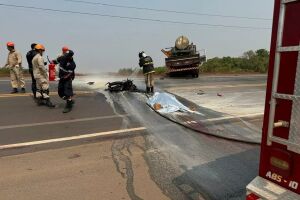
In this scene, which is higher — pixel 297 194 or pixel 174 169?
pixel 297 194

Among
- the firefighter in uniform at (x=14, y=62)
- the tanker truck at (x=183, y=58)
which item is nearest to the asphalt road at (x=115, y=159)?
the firefighter in uniform at (x=14, y=62)

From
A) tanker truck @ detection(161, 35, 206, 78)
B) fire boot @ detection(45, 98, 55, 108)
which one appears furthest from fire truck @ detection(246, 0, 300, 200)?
tanker truck @ detection(161, 35, 206, 78)

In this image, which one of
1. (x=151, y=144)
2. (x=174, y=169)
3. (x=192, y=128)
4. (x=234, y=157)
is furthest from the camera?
(x=192, y=128)

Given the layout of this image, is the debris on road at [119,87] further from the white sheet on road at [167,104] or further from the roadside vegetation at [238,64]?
the roadside vegetation at [238,64]

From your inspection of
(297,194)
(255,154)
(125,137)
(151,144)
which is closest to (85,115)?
(125,137)

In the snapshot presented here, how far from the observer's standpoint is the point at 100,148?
6297 mm

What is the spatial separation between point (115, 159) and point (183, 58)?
1587 centimetres

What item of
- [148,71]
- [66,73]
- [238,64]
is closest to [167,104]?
[66,73]

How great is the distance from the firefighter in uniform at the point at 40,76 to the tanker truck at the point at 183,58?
11962 millimetres

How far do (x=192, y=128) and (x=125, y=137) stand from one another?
5.13 feet

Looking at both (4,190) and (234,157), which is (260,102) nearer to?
(234,157)

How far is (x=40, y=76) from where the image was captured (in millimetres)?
9977

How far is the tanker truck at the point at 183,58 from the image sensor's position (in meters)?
21.1

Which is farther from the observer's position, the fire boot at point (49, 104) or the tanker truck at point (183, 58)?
the tanker truck at point (183, 58)
